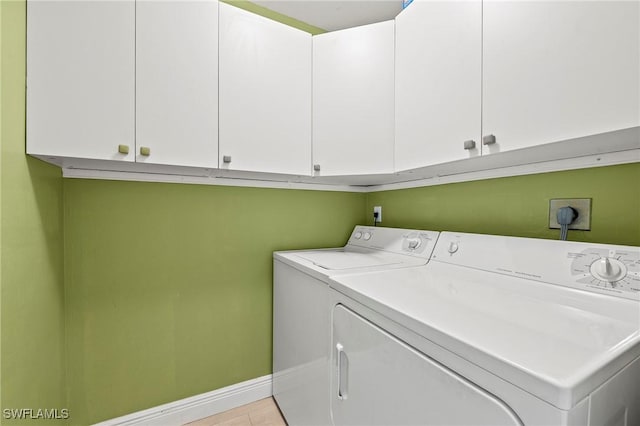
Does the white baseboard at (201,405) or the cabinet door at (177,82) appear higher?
the cabinet door at (177,82)

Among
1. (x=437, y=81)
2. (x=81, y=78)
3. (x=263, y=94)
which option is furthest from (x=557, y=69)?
(x=81, y=78)

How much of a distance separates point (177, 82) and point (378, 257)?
135 centimetres

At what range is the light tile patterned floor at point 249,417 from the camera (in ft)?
5.19

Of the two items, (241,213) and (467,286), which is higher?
(241,213)

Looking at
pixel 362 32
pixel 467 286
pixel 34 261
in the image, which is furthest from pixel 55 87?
pixel 467 286

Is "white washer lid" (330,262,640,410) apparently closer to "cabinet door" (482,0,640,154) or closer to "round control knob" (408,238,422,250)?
"round control knob" (408,238,422,250)

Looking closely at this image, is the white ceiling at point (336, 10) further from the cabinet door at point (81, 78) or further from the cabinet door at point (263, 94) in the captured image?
the cabinet door at point (81, 78)

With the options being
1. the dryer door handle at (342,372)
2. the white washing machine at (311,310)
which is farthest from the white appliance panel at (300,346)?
the dryer door handle at (342,372)

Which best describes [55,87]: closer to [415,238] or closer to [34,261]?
[34,261]

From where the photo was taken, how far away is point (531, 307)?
761 mm

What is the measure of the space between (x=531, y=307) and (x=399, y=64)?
1203mm

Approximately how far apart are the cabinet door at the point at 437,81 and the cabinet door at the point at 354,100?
0.24ft

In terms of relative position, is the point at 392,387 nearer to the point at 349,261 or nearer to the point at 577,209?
the point at 349,261

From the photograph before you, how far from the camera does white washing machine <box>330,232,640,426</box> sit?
471 mm
